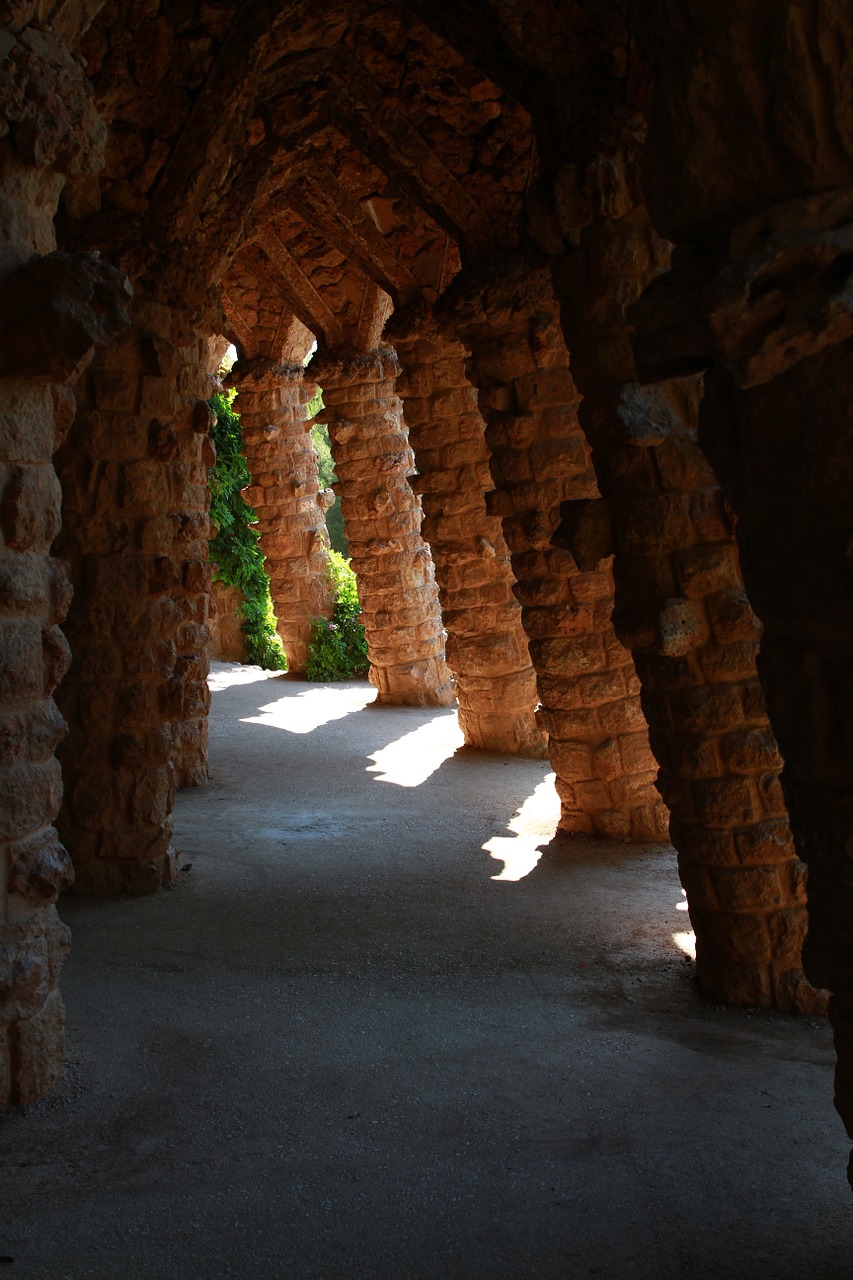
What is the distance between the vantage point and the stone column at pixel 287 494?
12969 mm

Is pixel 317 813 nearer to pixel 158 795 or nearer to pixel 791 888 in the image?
pixel 158 795

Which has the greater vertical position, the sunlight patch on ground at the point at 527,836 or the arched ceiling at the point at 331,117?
the arched ceiling at the point at 331,117

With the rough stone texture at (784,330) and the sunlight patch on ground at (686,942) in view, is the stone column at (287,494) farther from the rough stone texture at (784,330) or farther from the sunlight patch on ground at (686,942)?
the rough stone texture at (784,330)

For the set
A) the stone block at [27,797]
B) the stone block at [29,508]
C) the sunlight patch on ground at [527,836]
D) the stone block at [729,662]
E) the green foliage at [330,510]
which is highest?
the green foliage at [330,510]

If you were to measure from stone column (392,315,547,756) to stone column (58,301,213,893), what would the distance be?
3.53 metres

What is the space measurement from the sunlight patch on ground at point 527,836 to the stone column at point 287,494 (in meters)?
6.28

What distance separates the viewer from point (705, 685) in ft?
14.3

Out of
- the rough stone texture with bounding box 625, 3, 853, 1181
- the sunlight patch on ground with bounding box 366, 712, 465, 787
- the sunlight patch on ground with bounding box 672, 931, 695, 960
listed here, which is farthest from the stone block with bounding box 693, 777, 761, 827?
the sunlight patch on ground with bounding box 366, 712, 465, 787

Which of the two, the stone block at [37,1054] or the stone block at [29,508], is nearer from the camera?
the stone block at [29,508]

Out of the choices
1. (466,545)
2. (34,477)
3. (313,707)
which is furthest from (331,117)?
(313,707)

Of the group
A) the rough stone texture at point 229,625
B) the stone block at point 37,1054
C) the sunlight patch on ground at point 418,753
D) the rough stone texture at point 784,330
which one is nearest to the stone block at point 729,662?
the rough stone texture at point 784,330

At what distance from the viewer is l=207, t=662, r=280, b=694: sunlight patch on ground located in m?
14.6

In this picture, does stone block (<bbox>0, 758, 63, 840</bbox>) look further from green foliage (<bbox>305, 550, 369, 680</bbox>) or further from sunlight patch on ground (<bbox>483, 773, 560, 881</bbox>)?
green foliage (<bbox>305, 550, 369, 680</bbox>)

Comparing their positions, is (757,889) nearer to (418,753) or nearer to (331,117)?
(331,117)
